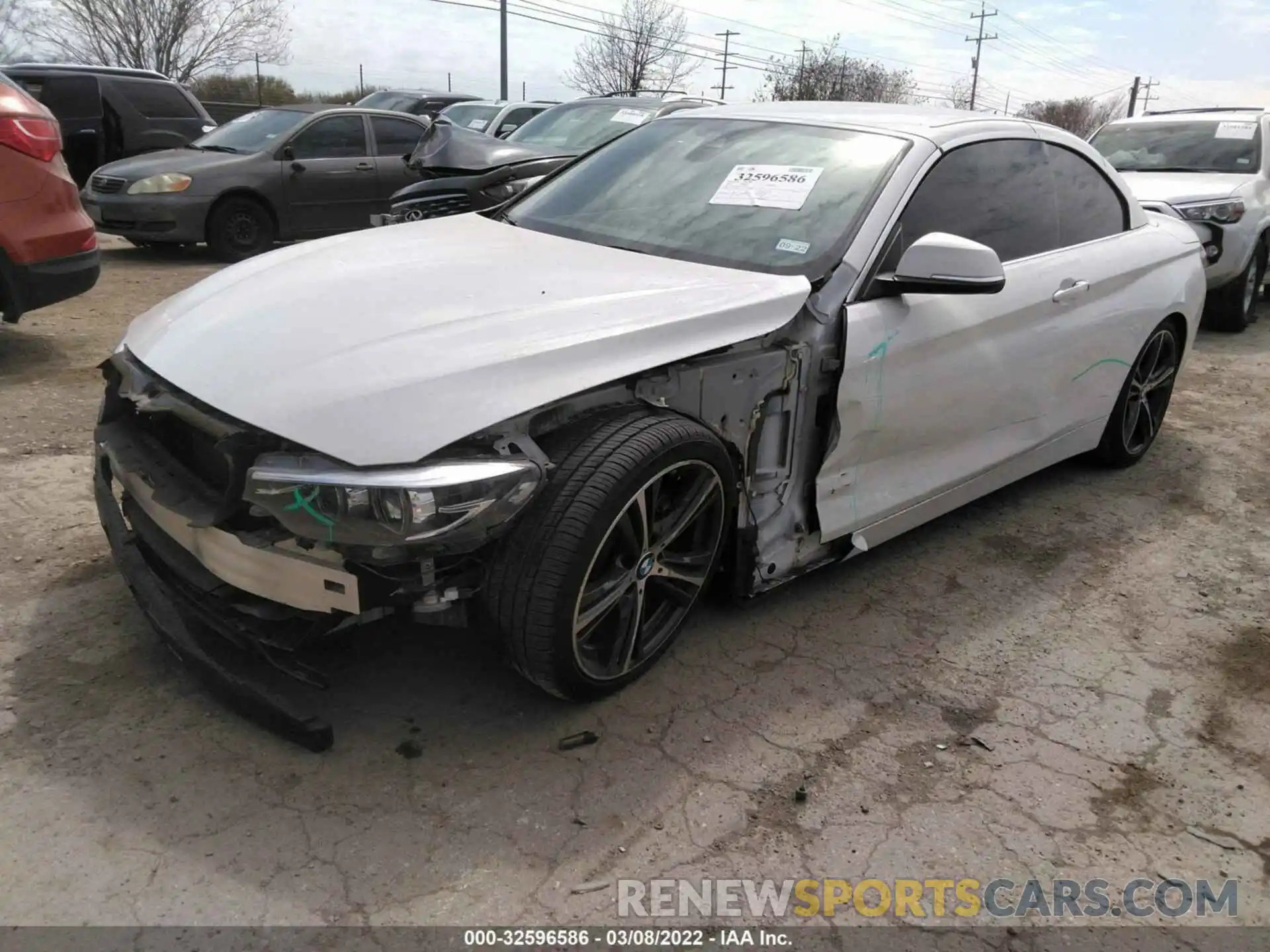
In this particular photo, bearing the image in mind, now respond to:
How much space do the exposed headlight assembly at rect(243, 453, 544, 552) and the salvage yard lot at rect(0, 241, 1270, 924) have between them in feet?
1.55

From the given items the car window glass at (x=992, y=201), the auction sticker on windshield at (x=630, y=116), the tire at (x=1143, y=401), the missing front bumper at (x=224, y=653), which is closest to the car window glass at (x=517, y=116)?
the auction sticker on windshield at (x=630, y=116)

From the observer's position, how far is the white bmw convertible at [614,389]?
87.8 inches

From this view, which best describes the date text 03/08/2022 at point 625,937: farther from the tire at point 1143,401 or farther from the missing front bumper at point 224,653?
the tire at point 1143,401

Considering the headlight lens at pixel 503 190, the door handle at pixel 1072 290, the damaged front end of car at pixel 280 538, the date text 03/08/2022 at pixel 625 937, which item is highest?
the headlight lens at pixel 503 190

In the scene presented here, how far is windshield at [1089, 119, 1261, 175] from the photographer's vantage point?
8.44 m

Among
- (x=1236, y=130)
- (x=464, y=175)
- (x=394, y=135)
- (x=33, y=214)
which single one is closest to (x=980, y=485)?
(x=464, y=175)

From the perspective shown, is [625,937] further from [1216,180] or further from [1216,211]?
[1216,180]

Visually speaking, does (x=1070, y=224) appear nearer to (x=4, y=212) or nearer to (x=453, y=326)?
(x=453, y=326)

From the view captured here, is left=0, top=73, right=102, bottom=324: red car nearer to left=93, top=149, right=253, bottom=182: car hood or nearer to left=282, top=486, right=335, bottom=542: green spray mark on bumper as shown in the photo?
left=93, top=149, right=253, bottom=182: car hood

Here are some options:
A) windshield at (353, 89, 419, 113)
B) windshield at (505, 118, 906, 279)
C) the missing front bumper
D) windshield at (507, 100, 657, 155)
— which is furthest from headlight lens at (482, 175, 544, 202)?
windshield at (353, 89, 419, 113)

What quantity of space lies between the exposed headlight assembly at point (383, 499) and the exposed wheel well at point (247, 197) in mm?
7836

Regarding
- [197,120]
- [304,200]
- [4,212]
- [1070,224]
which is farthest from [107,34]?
[1070,224]

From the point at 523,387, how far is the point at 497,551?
1.33ft

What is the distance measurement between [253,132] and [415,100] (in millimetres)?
7647
